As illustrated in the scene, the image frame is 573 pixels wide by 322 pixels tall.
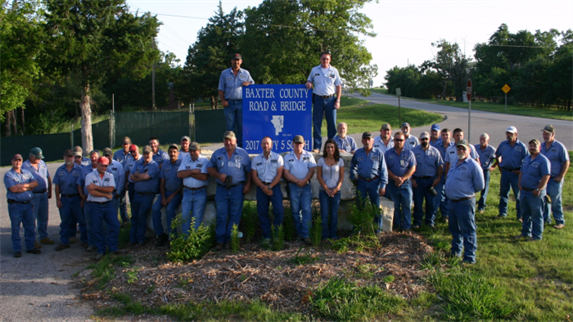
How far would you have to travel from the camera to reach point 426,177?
27.2 feet

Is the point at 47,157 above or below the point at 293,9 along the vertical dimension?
below

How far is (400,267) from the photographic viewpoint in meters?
6.35

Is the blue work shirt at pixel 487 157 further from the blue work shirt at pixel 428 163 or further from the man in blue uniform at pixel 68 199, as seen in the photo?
the man in blue uniform at pixel 68 199

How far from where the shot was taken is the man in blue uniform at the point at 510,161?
8.59 m

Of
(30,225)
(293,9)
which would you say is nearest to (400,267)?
(30,225)

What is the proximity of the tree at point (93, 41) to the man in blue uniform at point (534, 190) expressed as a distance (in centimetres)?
2097

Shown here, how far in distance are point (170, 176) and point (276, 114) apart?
2.58 m

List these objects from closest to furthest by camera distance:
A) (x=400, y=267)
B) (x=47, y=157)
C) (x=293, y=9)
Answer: (x=400, y=267), (x=47, y=157), (x=293, y=9)

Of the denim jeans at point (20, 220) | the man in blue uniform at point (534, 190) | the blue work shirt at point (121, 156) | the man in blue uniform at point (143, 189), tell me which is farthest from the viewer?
the blue work shirt at point (121, 156)

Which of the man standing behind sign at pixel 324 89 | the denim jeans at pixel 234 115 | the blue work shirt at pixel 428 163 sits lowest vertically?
the blue work shirt at pixel 428 163

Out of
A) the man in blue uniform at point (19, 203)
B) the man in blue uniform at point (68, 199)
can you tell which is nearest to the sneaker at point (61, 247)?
the man in blue uniform at point (68, 199)

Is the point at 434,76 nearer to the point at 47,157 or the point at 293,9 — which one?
the point at 293,9

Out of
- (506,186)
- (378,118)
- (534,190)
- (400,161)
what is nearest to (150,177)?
(400,161)

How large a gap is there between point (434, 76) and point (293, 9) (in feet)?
156
